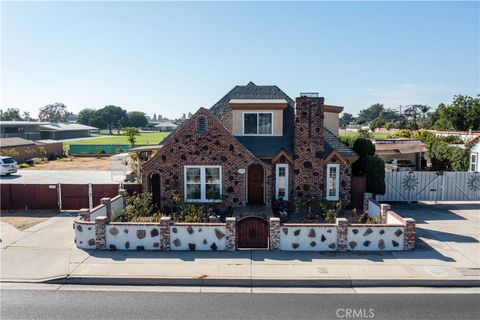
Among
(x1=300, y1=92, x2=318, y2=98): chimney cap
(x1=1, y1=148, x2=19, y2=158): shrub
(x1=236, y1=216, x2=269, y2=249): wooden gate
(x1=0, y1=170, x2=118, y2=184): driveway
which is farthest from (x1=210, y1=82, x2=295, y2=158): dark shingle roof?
(x1=1, y1=148, x2=19, y2=158): shrub

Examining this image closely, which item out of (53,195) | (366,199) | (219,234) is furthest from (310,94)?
(53,195)

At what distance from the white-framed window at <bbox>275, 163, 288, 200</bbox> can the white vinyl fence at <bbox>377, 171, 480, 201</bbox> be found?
19.4 ft

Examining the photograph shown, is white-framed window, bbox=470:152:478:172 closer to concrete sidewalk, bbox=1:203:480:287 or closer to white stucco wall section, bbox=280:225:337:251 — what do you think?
concrete sidewalk, bbox=1:203:480:287

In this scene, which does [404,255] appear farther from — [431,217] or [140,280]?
[140,280]

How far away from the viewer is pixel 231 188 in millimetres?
17078

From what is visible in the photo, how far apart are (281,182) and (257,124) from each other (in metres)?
3.07

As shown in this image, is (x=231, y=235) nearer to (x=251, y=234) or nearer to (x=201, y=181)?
(x=251, y=234)

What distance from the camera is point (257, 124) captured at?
60.1 ft

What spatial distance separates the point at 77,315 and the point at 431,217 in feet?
49.9

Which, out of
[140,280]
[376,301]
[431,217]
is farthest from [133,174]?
[376,301]

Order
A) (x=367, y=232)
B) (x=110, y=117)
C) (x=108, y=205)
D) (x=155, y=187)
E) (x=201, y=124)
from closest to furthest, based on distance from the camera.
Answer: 1. (x=367, y=232)
2. (x=108, y=205)
3. (x=201, y=124)
4. (x=155, y=187)
5. (x=110, y=117)

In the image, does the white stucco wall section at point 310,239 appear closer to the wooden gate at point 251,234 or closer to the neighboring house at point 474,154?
the wooden gate at point 251,234

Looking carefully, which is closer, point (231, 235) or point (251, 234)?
point (231, 235)

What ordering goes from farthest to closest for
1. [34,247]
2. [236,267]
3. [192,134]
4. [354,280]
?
[192,134]
[34,247]
[236,267]
[354,280]
